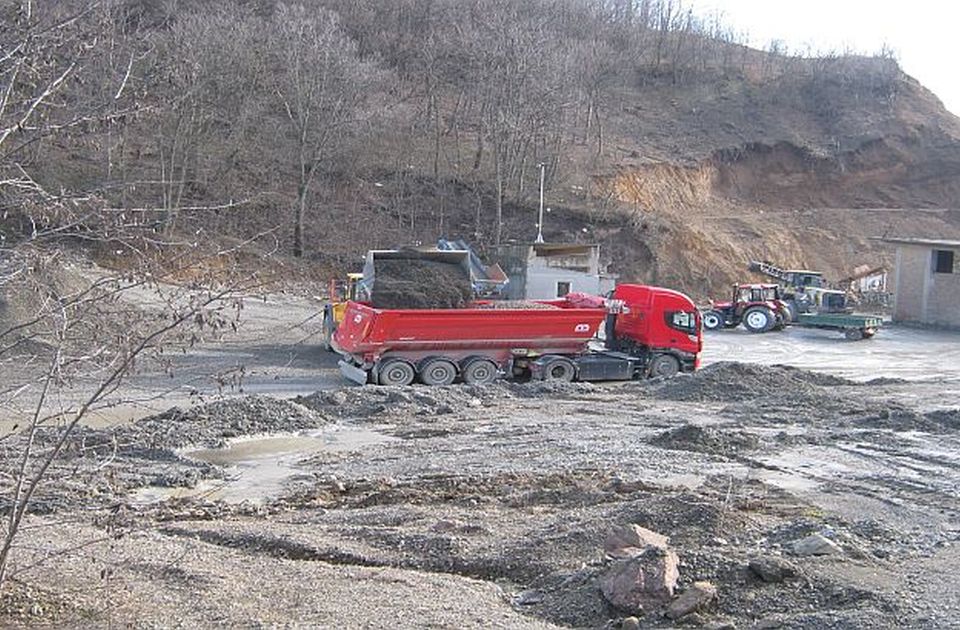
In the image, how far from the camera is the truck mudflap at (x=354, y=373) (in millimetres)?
22000

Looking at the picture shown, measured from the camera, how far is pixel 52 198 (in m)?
6.14

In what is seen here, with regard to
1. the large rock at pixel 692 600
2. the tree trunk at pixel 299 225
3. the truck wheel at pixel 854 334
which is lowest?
the large rock at pixel 692 600

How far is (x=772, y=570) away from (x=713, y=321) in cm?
2928

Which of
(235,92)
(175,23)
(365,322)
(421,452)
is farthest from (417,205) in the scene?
(421,452)

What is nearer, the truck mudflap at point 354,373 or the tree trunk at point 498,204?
the truck mudflap at point 354,373

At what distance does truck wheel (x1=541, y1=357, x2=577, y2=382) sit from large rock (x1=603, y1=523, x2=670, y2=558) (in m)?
12.8

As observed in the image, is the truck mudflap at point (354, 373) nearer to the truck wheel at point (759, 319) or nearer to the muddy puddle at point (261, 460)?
the muddy puddle at point (261, 460)

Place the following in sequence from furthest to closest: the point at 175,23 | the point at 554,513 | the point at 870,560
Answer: the point at 175,23 < the point at 554,513 < the point at 870,560

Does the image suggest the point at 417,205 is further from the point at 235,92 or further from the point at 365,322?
the point at 365,322

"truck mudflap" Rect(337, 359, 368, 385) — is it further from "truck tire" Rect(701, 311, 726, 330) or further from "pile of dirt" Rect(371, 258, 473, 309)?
"truck tire" Rect(701, 311, 726, 330)

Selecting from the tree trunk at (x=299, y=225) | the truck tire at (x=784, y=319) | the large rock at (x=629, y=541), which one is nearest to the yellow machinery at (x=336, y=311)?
the large rock at (x=629, y=541)

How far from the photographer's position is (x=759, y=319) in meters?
37.3

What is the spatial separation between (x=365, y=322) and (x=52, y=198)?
15630 mm

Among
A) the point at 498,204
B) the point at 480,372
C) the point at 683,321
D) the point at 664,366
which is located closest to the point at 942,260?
the point at 498,204
